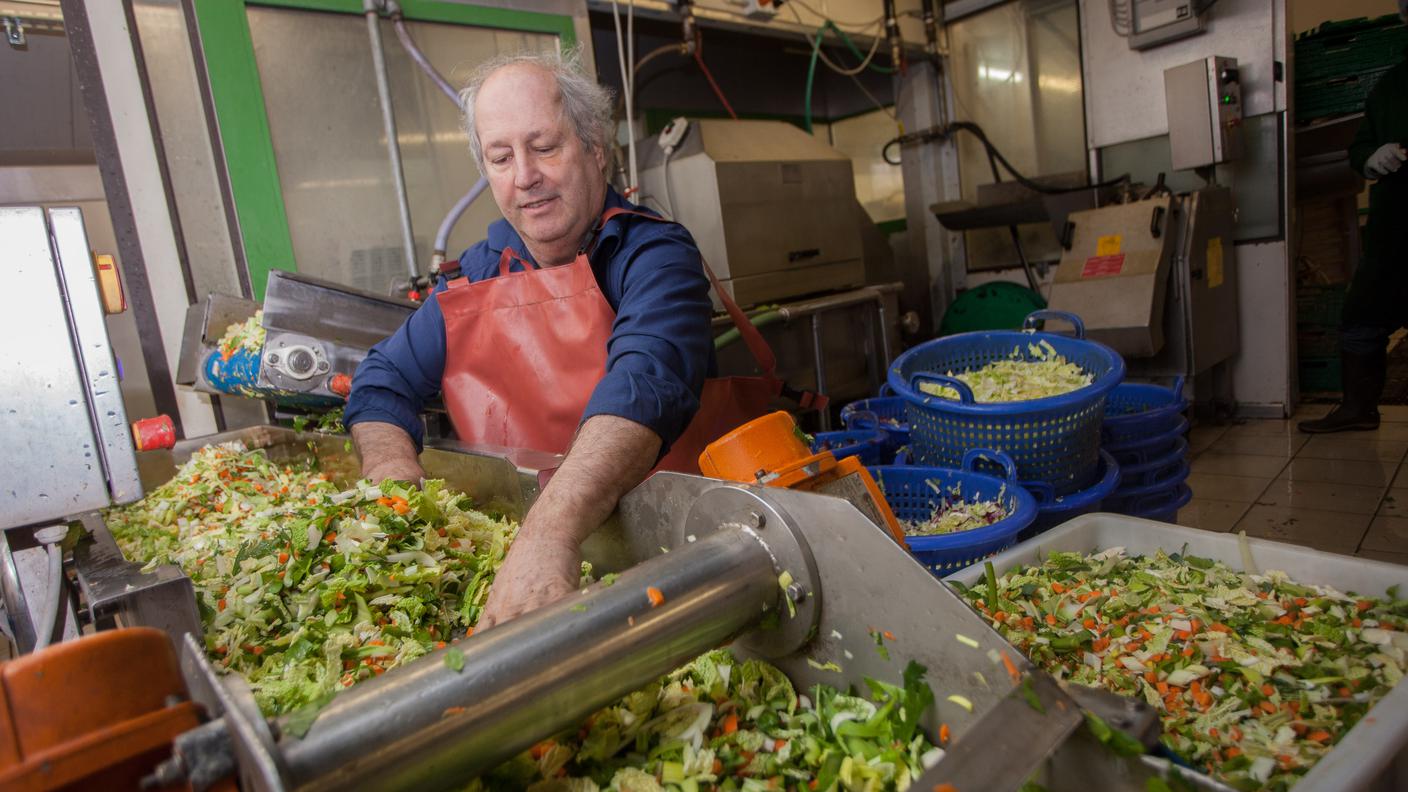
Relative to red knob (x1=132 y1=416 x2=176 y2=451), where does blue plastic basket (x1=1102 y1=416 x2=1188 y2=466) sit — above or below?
below

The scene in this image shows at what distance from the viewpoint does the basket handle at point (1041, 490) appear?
6.22ft

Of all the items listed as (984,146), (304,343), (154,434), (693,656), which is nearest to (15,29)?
(304,343)

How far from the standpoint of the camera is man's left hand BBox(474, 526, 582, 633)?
3.18 feet

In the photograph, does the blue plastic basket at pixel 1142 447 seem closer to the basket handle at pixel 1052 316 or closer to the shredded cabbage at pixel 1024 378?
the shredded cabbage at pixel 1024 378

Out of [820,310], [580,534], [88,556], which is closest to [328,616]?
[580,534]

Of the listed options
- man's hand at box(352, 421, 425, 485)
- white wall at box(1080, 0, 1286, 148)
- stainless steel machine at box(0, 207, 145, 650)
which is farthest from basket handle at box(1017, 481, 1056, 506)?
white wall at box(1080, 0, 1286, 148)

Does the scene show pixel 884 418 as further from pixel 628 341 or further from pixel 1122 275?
pixel 1122 275

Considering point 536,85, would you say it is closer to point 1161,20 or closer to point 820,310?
point 820,310

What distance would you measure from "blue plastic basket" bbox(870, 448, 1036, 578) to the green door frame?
2.44 m

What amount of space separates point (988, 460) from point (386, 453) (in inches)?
58.3

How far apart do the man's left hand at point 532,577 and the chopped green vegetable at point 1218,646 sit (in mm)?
581

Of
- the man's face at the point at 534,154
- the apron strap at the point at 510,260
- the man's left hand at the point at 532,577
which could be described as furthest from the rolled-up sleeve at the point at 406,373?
the man's left hand at the point at 532,577

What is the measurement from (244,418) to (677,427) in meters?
2.36

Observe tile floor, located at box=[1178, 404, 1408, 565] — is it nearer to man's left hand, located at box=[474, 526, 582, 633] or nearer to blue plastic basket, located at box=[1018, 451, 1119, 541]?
blue plastic basket, located at box=[1018, 451, 1119, 541]
